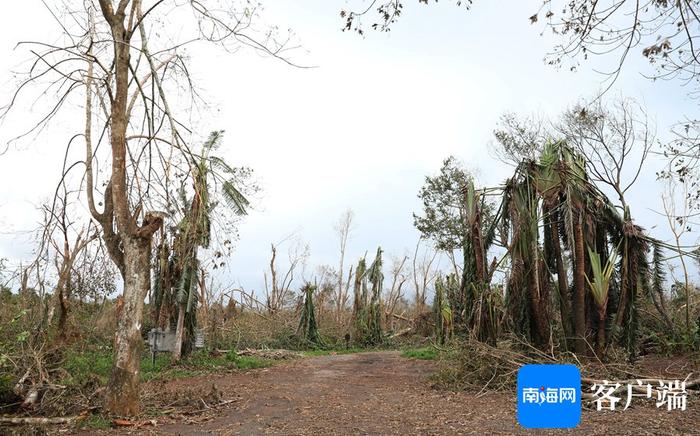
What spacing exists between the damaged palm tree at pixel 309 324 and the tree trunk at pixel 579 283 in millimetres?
11527

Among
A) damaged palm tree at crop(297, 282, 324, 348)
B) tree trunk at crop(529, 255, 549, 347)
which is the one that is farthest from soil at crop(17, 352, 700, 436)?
damaged palm tree at crop(297, 282, 324, 348)

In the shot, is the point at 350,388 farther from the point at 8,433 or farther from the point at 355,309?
the point at 355,309

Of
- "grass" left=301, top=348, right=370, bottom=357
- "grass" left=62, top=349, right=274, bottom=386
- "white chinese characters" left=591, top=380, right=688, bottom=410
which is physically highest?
"white chinese characters" left=591, top=380, right=688, bottom=410

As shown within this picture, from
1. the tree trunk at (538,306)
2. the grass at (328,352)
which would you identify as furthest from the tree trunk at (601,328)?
the grass at (328,352)

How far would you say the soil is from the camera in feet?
19.1

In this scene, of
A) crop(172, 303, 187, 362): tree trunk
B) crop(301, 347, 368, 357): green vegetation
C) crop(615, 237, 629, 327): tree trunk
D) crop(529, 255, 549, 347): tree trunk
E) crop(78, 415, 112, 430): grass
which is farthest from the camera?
crop(301, 347, 368, 357): green vegetation

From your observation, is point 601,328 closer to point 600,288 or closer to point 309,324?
point 600,288

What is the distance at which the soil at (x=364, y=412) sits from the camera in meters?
5.83

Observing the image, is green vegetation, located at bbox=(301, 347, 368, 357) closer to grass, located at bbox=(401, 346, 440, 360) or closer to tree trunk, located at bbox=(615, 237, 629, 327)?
grass, located at bbox=(401, 346, 440, 360)

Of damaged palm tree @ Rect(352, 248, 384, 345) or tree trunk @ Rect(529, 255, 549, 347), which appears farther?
damaged palm tree @ Rect(352, 248, 384, 345)

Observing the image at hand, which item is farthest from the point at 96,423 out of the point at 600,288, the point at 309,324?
the point at 309,324

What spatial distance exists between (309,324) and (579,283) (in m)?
11.9

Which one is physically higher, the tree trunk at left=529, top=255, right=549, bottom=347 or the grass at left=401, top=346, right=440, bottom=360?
the tree trunk at left=529, top=255, right=549, bottom=347

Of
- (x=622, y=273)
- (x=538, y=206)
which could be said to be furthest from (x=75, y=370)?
(x=622, y=273)
